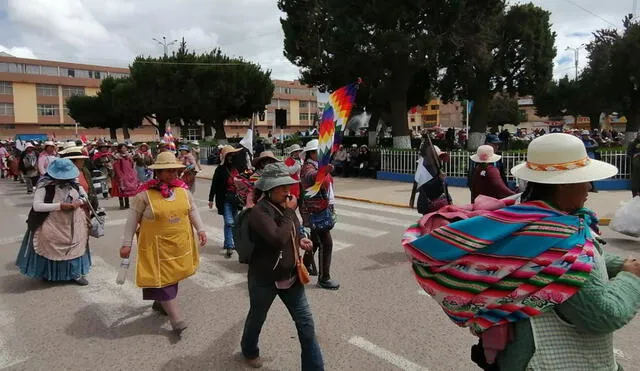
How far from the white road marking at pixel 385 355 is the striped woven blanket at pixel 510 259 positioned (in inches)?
77.1

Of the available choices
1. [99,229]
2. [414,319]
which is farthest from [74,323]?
[414,319]

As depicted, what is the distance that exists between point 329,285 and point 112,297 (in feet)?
8.13

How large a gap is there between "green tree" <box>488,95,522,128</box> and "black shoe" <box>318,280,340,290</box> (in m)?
56.2

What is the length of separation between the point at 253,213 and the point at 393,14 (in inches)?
705

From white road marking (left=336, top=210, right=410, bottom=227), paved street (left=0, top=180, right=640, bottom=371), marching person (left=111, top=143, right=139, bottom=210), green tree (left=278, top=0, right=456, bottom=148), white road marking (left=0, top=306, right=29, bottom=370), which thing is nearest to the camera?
paved street (left=0, top=180, right=640, bottom=371)

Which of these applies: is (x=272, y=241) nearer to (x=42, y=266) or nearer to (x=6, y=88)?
(x=42, y=266)

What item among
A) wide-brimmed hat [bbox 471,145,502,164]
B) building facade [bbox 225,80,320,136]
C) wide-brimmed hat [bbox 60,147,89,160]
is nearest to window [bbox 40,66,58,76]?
building facade [bbox 225,80,320,136]

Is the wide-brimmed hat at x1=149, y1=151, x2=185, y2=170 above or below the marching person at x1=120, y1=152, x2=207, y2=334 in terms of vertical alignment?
above

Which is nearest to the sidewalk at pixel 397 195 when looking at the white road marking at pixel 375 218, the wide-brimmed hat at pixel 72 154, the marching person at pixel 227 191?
the white road marking at pixel 375 218

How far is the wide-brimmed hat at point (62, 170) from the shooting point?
18.3ft

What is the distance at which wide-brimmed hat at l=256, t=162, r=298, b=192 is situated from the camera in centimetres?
327

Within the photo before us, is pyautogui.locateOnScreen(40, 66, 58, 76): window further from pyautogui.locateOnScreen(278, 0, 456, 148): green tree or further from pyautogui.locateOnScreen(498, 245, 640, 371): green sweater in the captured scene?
pyautogui.locateOnScreen(498, 245, 640, 371): green sweater

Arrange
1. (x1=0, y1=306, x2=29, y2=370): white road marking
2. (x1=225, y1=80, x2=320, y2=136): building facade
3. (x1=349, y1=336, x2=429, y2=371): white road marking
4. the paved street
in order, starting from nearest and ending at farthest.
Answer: (x1=349, y1=336, x2=429, y2=371): white road marking → the paved street → (x1=0, y1=306, x2=29, y2=370): white road marking → (x1=225, y1=80, x2=320, y2=136): building facade

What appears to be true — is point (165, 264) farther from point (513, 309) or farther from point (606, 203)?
point (606, 203)
